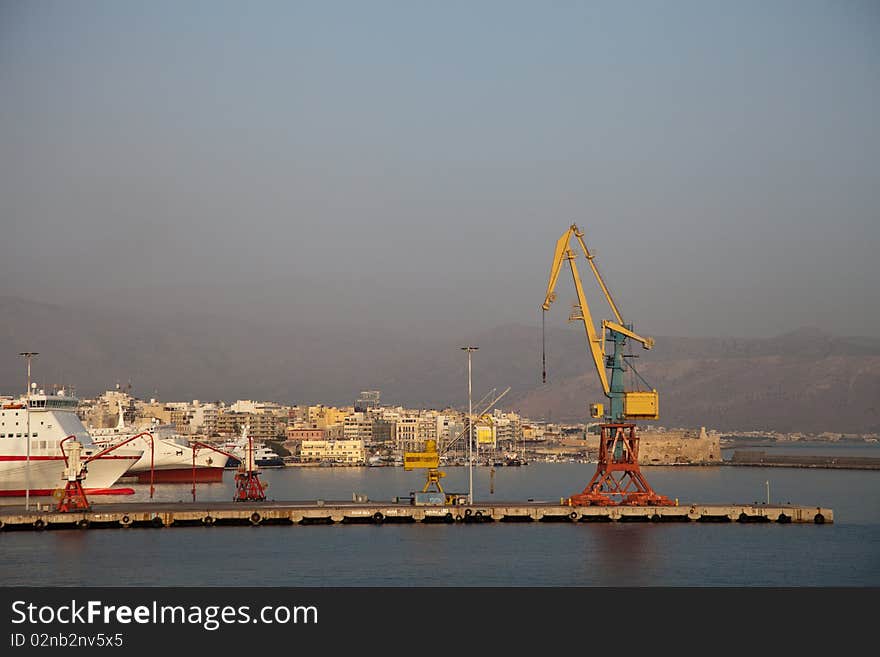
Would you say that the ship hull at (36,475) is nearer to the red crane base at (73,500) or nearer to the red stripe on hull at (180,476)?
the red crane base at (73,500)

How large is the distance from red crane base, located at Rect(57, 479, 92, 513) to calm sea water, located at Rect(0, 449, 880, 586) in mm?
3863

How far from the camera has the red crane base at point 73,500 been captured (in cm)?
6738

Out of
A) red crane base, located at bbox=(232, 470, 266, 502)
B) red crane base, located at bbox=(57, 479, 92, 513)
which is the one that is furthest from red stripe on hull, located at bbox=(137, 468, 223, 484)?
red crane base, located at bbox=(57, 479, 92, 513)

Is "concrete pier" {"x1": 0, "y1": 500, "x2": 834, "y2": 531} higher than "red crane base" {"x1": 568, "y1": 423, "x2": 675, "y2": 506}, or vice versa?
"red crane base" {"x1": 568, "y1": 423, "x2": 675, "y2": 506}

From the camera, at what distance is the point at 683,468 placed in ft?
645

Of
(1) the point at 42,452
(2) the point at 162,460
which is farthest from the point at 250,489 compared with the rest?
(2) the point at 162,460

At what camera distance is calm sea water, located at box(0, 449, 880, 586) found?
4997cm

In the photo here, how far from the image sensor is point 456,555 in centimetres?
5566

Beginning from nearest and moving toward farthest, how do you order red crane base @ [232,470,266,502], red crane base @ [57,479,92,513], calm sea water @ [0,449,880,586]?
1. calm sea water @ [0,449,880,586]
2. red crane base @ [57,479,92,513]
3. red crane base @ [232,470,266,502]

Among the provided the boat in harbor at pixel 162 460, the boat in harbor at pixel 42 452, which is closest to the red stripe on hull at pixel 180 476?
the boat in harbor at pixel 162 460

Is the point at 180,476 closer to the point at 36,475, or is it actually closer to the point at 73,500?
the point at 36,475

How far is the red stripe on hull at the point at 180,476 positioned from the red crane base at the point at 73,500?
60266mm

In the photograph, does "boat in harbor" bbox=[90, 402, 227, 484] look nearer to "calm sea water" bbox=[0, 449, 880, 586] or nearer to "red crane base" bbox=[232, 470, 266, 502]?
"red crane base" bbox=[232, 470, 266, 502]
